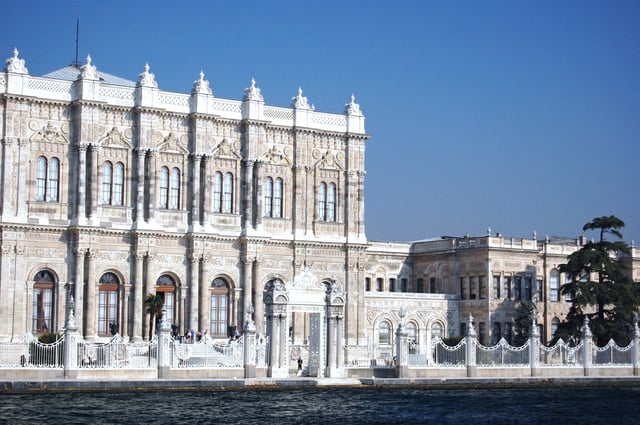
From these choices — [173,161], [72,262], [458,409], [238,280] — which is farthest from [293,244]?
[458,409]

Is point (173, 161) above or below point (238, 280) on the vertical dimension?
above

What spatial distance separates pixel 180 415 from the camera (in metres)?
32.0

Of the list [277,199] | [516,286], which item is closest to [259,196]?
[277,199]

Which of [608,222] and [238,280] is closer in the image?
[238,280]

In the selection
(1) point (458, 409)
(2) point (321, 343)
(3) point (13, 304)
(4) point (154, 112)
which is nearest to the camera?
(1) point (458, 409)

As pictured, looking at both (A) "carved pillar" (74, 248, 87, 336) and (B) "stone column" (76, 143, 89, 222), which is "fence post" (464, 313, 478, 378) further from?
(B) "stone column" (76, 143, 89, 222)

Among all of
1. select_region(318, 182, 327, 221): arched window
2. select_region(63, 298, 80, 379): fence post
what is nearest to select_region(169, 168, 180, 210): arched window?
select_region(318, 182, 327, 221): arched window

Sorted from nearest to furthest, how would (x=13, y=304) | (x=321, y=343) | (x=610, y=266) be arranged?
1. (x=321, y=343)
2. (x=13, y=304)
3. (x=610, y=266)

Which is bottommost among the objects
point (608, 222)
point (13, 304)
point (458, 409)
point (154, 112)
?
point (458, 409)

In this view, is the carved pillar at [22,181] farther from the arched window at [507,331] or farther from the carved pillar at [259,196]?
the arched window at [507,331]

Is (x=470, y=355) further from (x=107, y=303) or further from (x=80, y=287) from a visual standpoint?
(x=80, y=287)

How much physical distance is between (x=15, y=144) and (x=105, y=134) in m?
3.56

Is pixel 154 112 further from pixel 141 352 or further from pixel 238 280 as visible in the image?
pixel 141 352

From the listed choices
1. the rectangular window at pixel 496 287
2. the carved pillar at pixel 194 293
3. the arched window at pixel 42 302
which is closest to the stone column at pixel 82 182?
the arched window at pixel 42 302
